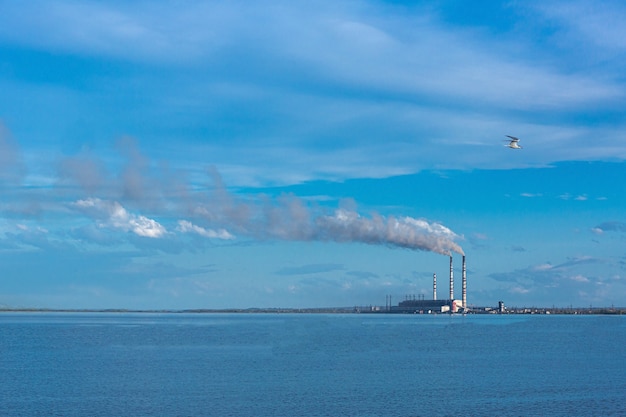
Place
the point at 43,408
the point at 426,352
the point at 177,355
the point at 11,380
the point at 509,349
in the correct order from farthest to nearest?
the point at 509,349 < the point at 426,352 < the point at 177,355 < the point at 11,380 < the point at 43,408

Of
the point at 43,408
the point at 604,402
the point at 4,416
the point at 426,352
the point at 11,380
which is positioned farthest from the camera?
the point at 426,352

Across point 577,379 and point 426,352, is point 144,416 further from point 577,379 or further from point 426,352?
point 426,352


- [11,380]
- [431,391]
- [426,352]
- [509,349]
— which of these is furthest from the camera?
[509,349]

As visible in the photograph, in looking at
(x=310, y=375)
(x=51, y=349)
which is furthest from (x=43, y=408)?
(x=51, y=349)

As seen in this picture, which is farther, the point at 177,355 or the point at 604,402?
the point at 177,355

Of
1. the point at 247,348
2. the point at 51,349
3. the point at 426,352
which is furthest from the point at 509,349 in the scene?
the point at 51,349

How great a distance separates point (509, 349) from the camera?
114 meters

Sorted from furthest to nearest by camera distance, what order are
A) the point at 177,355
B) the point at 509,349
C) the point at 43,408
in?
1. the point at 509,349
2. the point at 177,355
3. the point at 43,408

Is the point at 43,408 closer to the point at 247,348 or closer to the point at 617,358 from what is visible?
the point at 247,348

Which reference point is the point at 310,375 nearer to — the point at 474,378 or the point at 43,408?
the point at 474,378

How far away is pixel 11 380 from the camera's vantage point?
70625 mm

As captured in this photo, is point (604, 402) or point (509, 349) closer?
point (604, 402)

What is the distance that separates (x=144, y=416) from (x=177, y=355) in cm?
4713

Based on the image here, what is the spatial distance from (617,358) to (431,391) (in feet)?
150
